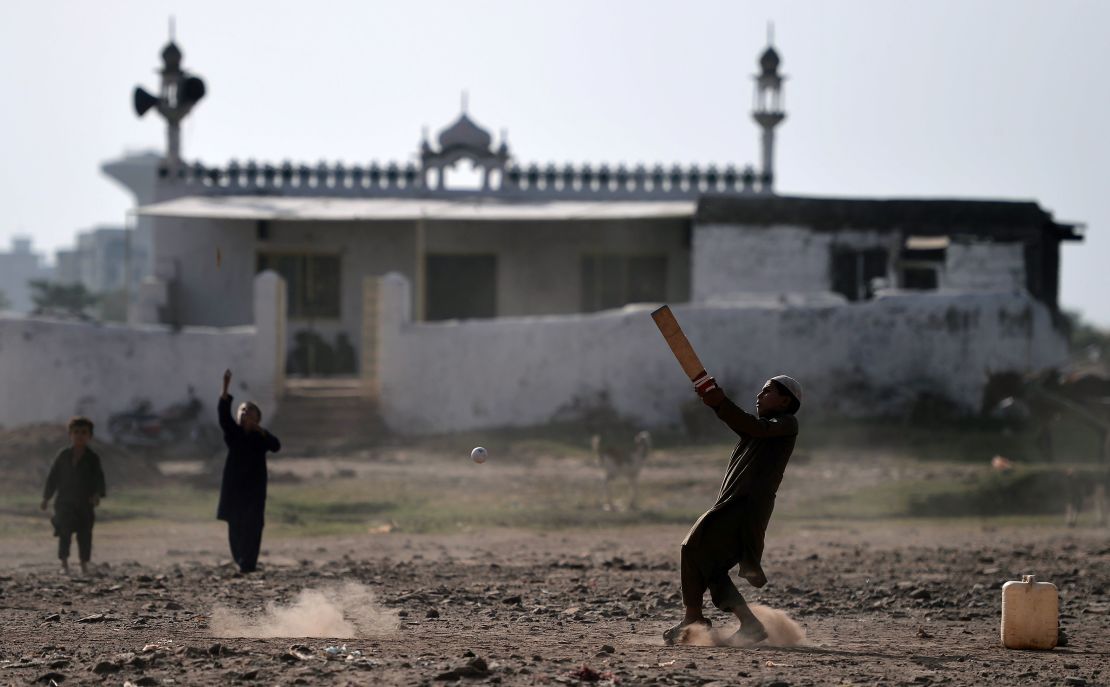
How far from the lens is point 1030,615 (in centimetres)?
895

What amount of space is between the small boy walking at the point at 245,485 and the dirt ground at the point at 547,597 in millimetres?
291

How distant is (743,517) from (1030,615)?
66.2 inches

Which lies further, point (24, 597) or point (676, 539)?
point (676, 539)

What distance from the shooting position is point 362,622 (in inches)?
392

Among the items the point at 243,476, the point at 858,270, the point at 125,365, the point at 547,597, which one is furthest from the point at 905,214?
the point at 547,597

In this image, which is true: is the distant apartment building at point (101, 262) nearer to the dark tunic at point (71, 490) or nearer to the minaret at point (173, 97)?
the minaret at point (173, 97)

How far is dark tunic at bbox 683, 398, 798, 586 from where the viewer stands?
879 cm

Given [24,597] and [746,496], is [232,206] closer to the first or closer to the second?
[24,597]

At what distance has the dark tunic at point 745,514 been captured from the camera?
879 centimetres

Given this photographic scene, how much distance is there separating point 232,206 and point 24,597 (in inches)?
751

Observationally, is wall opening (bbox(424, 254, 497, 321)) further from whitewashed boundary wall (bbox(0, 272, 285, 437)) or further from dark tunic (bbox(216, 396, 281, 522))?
dark tunic (bbox(216, 396, 281, 522))

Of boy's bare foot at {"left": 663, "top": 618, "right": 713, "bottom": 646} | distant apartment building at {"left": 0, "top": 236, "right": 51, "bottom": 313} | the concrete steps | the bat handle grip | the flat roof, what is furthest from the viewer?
distant apartment building at {"left": 0, "top": 236, "right": 51, "bottom": 313}

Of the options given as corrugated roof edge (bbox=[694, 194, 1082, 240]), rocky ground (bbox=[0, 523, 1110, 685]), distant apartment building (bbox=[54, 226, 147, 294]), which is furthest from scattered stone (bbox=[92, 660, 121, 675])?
distant apartment building (bbox=[54, 226, 147, 294])

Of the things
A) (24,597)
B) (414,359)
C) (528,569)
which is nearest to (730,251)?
(414,359)
